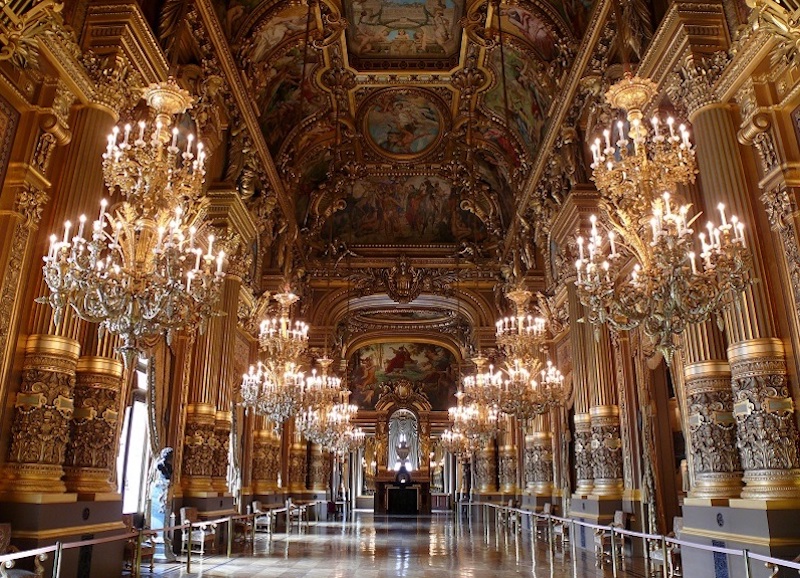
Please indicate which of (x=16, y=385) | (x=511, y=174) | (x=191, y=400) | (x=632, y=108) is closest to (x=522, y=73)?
(x=511, y=174)

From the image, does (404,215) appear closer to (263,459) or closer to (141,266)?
(263,459)

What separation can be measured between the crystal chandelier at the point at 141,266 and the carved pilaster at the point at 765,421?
218 inches

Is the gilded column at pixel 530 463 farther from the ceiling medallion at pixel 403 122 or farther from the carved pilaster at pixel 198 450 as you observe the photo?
the carved pilaster at pixel 198 450

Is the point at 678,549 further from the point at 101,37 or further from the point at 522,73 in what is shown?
the point at 522,73

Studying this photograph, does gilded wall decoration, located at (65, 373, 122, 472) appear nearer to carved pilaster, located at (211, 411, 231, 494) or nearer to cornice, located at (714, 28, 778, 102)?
carved pilaster, located at (211, 411, 231, 494)

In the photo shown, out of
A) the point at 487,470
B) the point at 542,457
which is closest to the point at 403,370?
the point at 487,470

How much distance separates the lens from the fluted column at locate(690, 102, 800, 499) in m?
6.37

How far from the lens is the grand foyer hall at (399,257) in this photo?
625cm

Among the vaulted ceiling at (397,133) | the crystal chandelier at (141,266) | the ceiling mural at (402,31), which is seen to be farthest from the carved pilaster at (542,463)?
the crystal chandelier at (141,266)

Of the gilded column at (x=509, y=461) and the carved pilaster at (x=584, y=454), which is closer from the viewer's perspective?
the carved pilaster at (x=584, y=454)

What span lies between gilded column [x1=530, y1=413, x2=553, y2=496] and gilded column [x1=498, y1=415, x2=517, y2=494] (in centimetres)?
318

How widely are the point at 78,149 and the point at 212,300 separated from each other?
331cm

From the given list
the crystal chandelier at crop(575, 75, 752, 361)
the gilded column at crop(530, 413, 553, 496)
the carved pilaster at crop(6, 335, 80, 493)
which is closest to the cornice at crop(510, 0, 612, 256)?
the crystal chandelier at crop(575, 75, 752, 361)

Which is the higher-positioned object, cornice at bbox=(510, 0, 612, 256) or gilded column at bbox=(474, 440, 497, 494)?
cornice at bbox=(510, 0, 612, 256)
